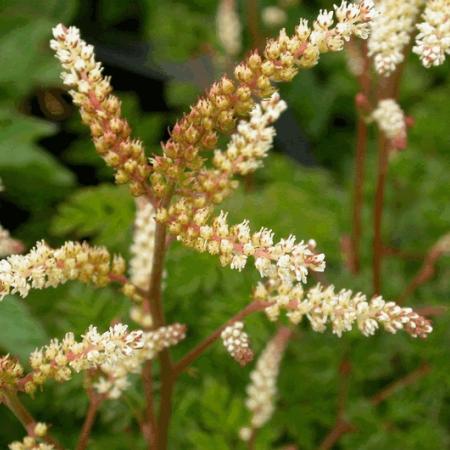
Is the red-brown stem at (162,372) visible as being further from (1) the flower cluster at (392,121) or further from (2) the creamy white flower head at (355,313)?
(1) the flower cluster at (392,121)

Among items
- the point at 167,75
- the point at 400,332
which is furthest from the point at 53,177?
the point at 400,332

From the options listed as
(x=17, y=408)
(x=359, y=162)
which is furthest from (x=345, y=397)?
(x=17, y=408)

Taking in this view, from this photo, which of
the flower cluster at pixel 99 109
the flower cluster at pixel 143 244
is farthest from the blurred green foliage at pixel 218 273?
the flower cluster at pixel 99 109

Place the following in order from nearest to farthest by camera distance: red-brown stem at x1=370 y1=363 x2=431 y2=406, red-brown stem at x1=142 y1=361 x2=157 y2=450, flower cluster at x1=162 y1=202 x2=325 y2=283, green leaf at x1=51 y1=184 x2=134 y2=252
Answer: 1. flower cluster at x1=162 y1=202 x2=325 y2=283
2. red-brown stem at x1=142 y1=361 x2=157 y2=450
3. green leaf at x1=51 y1=184 x2=134 y2=252
4. red-brown stem at x1=370 y1=363 x2=431 y2=406

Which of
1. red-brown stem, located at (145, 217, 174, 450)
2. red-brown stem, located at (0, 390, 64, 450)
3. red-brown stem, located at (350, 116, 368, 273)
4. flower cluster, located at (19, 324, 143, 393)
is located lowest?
red-brown stem, located at (0, 390, 64, 450)

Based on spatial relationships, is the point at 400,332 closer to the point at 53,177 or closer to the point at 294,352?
the point at 294,352

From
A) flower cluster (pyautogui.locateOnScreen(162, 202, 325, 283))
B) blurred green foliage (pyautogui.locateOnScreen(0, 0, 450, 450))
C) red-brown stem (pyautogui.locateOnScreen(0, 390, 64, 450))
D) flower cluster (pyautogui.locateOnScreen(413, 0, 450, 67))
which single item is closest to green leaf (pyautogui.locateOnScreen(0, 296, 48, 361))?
blurred green foliage (pyautogui.locateOnScreen(0, 0, 450, 450))

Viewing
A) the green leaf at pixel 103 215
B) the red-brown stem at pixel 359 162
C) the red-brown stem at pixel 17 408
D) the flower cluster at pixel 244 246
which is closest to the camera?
the flower cluster at pixel 244 246

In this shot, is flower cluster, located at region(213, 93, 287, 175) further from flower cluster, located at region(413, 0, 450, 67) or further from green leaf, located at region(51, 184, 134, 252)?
green leaf, located at region(51, 184, 134, 252)
